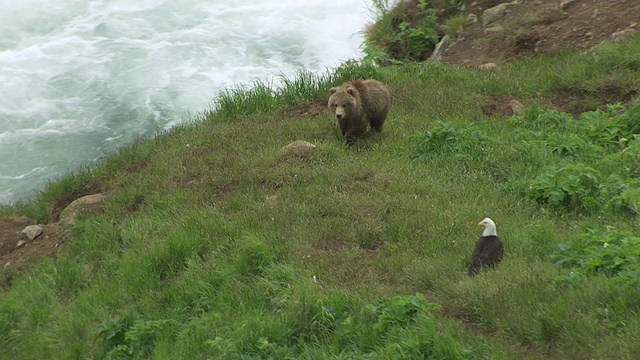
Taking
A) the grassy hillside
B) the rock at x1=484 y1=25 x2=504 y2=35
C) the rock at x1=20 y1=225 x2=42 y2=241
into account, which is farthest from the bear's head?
the rock at x1=484 y1=25 x2=504 y2=35

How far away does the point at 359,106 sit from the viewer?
905 cm

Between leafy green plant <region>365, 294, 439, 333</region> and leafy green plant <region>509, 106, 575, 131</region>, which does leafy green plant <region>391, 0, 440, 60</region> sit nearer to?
leafy green plant <region>509, 106, 575, 131</region>

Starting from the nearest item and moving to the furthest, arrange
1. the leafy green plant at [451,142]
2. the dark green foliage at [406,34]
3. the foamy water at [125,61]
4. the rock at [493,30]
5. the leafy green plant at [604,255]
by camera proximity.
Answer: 1. the leafy green plant at [604,255]
2. the leafy green plant at [451,142]
3. the foamy water at [125,61]
4. the rock at [493,30]
5. the dark green foliage at [406,34]

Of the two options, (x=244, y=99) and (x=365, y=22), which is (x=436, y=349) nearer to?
(x=244, y=99)

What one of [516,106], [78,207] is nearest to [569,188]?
[516,106]

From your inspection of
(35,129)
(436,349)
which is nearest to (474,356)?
(436,349)

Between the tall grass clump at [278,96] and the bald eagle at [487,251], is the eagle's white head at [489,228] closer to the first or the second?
the bald eagle at [487,251]

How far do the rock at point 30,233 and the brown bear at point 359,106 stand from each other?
11.1 ft

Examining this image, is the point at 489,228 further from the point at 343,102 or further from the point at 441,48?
the point at 441,48

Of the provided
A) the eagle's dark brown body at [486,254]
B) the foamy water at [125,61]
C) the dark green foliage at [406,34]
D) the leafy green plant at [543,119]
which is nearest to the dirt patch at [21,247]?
the foamy water at [125,61]

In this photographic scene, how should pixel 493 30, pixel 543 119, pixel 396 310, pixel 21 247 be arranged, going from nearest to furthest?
pixel 396 310 < pixel 21 247 < pixel 543 119 < pixel 493 30

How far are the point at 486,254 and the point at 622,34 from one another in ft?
19.5

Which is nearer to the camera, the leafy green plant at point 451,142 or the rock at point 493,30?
the leafy green plant at point 451,142

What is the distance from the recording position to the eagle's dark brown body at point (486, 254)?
20.3 ft
